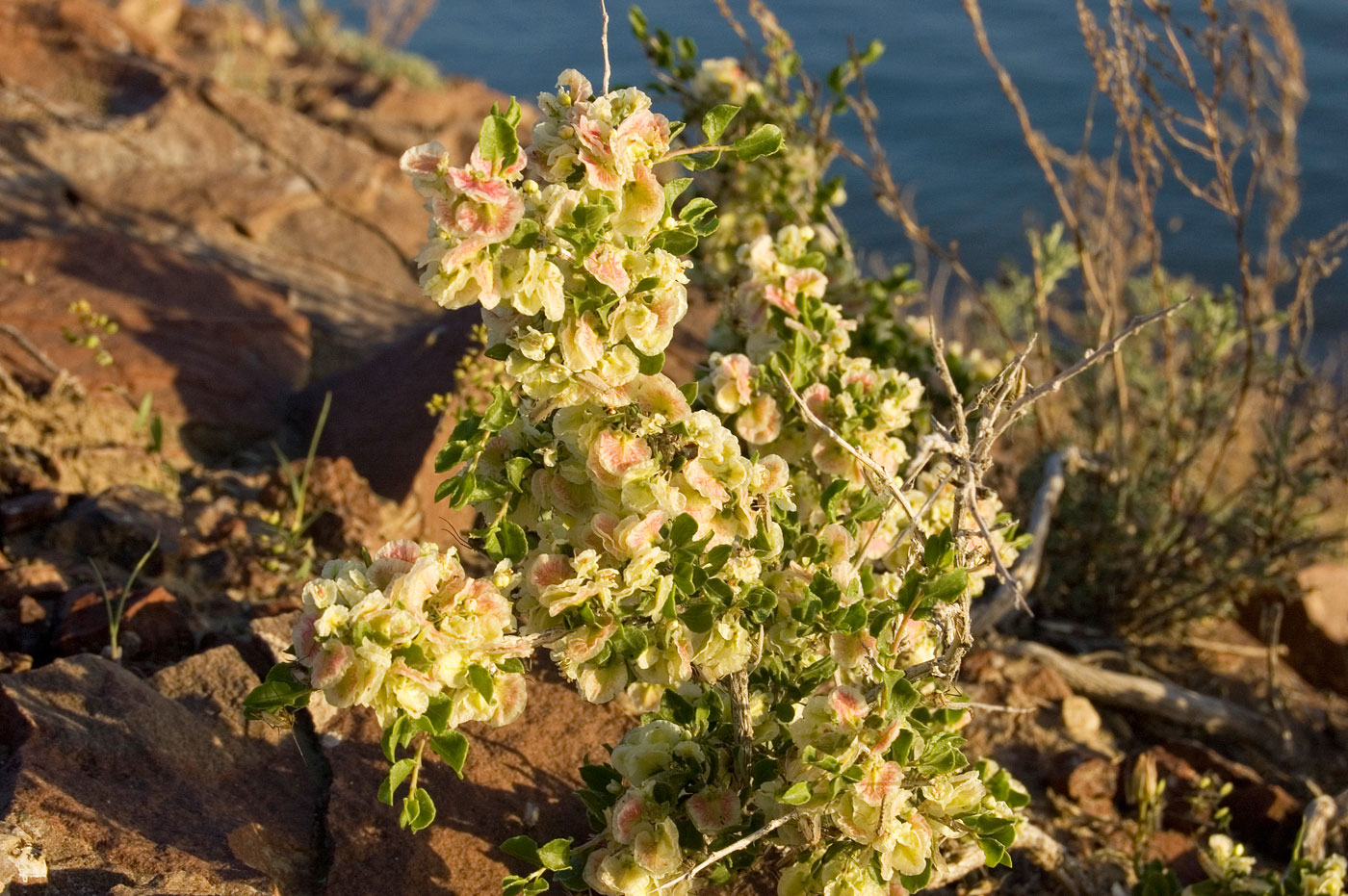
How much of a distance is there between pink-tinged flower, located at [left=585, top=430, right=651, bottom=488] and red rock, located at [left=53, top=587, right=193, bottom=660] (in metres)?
1.27

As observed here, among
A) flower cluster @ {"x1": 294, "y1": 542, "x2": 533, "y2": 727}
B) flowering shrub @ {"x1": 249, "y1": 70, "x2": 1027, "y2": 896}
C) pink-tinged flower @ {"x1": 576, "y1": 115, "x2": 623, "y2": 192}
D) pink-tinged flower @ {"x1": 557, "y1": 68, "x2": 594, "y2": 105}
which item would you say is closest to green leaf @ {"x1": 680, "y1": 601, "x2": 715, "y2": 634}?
flowering shrub @ {"x1": 249, "y1": 70, "x2": 1027, "y2": 896}

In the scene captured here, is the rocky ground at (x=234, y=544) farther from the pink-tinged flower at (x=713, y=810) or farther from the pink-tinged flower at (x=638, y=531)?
the pink-tinged flower at (x=638, y=531)

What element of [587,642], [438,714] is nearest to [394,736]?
[438,714]

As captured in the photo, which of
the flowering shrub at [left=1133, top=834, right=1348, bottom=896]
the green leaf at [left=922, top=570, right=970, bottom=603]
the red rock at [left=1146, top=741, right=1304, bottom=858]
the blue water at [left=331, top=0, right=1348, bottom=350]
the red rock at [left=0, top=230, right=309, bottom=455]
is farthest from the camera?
the blue water at [left=331, top=0, right=1348, bottom=350]

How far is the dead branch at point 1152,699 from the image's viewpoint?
9.58 ft

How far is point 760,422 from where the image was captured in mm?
1939

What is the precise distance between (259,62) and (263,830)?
18.4 feet

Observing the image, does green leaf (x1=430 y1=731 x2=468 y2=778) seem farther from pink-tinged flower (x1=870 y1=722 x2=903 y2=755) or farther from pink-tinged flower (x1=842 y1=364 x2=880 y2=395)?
pink-tinged flower (x1=842 y1=364 x2=880 y2=395)

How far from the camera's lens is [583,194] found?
1478mm

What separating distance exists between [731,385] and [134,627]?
4.38ft

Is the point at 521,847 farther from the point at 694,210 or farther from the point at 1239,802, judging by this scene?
the point at 1239,802

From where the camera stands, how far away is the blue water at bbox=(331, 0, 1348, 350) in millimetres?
9508

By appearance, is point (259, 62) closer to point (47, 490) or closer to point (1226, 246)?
point (47, 490)

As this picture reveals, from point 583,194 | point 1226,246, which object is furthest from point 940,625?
point 1226,246
